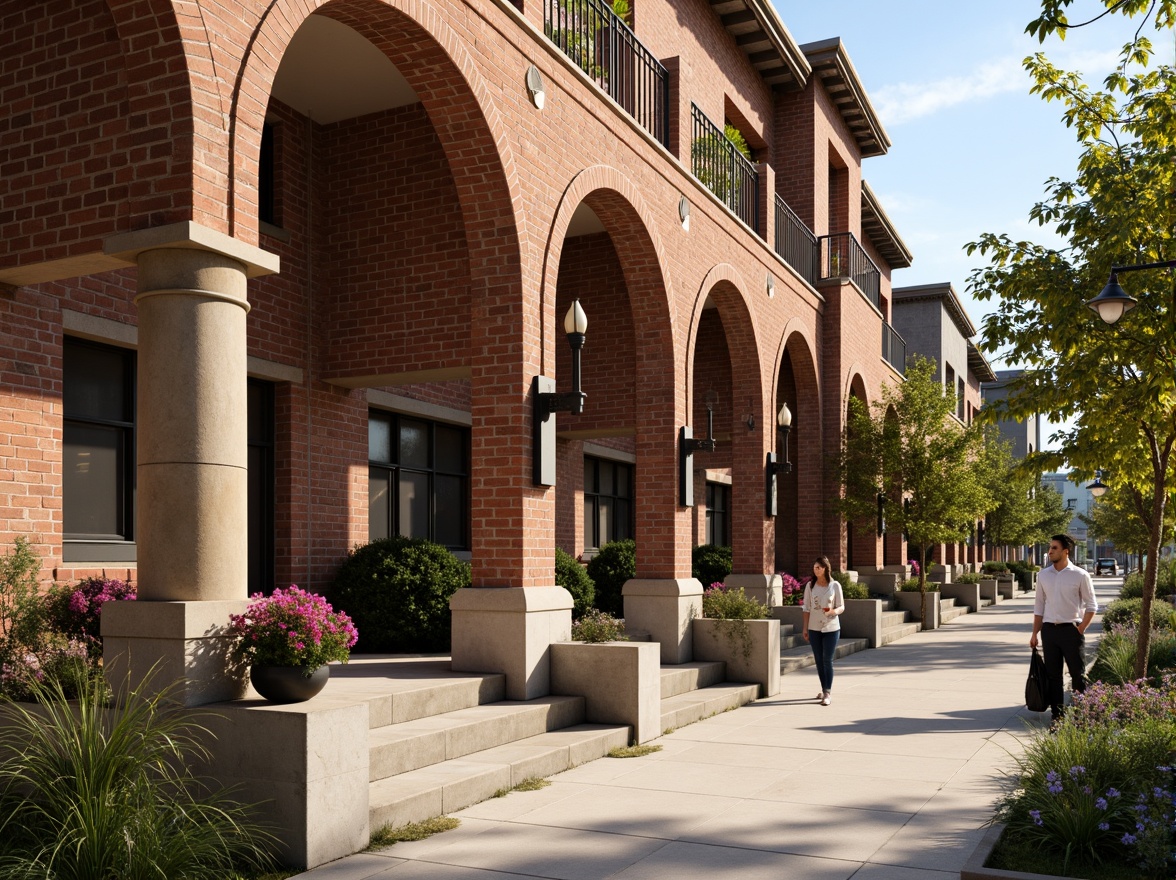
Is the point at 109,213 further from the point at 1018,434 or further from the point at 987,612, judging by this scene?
the point at 1018,434

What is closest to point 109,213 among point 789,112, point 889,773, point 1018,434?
point 889,773

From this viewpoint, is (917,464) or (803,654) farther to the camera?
(917,464)

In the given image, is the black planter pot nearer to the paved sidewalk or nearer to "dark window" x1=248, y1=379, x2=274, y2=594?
the paved sidewalk

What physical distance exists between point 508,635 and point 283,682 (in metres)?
3.43

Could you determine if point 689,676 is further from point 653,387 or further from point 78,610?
point 78,610

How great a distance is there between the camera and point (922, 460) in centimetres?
2219

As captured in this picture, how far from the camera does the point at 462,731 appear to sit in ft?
25.9

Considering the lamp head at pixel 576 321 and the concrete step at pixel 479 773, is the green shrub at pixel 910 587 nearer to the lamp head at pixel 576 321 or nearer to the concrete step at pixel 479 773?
the lamp head at pixel 576 321

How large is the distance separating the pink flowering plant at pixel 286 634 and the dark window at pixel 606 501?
1247 cm

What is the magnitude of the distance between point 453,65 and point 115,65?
290 cm

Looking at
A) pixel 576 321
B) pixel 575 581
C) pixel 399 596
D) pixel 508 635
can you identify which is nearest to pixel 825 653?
pixel 575 581

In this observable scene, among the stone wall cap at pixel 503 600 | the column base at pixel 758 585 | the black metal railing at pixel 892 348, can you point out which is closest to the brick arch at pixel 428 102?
the stone wall cap at pixel 503 600

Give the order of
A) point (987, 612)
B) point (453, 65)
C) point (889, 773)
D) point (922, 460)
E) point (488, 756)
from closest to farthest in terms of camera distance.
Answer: point (488, 756) < point (889, 773) < point (453, 65) < point (922, 460) < point (987, 612)

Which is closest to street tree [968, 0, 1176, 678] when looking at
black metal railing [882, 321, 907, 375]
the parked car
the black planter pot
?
the black planter pot
